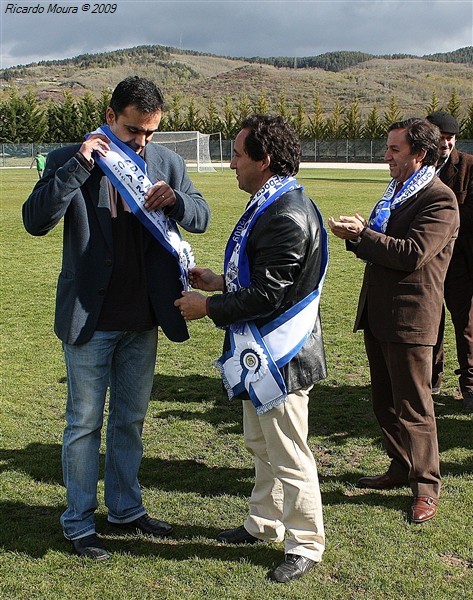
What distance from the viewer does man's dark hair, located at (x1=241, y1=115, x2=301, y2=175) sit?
3336 millimetres

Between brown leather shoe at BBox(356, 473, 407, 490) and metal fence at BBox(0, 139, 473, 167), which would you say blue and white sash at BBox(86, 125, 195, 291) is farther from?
metal fence at BBox(0, 139, 473, 167)

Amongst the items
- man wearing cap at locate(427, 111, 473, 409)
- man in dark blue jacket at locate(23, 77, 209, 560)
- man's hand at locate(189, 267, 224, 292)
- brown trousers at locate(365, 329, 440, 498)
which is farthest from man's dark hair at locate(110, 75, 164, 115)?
man wearing cap at locate(427, 111, 473, 409)

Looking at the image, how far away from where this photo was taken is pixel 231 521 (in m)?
4.20

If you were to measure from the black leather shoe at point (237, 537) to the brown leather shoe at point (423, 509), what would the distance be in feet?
3.03

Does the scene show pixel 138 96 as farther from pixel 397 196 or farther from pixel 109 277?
pixel 397 196

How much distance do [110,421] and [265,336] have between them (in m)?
1.14

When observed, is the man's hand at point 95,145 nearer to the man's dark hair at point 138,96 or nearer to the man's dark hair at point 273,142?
the man's dark hair at point 138,96

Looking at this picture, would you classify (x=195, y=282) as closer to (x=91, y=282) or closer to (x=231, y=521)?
(x=91, y=282)

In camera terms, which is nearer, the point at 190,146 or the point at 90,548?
the point at 90,548

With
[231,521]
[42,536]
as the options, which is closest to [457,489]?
[231,521]

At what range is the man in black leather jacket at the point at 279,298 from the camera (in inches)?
130

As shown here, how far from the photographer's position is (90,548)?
378 cm

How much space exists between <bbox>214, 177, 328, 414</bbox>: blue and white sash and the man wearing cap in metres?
2.94

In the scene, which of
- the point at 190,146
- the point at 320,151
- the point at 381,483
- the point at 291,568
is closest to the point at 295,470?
the point at 291,568
